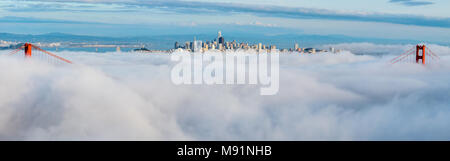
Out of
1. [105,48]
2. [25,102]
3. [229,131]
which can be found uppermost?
[105,48]

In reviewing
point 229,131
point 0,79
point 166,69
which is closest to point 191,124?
point 229,131

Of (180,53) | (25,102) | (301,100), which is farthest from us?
(180,53)

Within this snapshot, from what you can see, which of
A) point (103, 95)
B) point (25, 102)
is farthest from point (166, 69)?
point (25, 102)

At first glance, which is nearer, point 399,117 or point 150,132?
point 150,132

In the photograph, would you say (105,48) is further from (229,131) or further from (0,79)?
(229,131)

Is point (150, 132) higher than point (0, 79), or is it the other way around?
point (0, 79)
